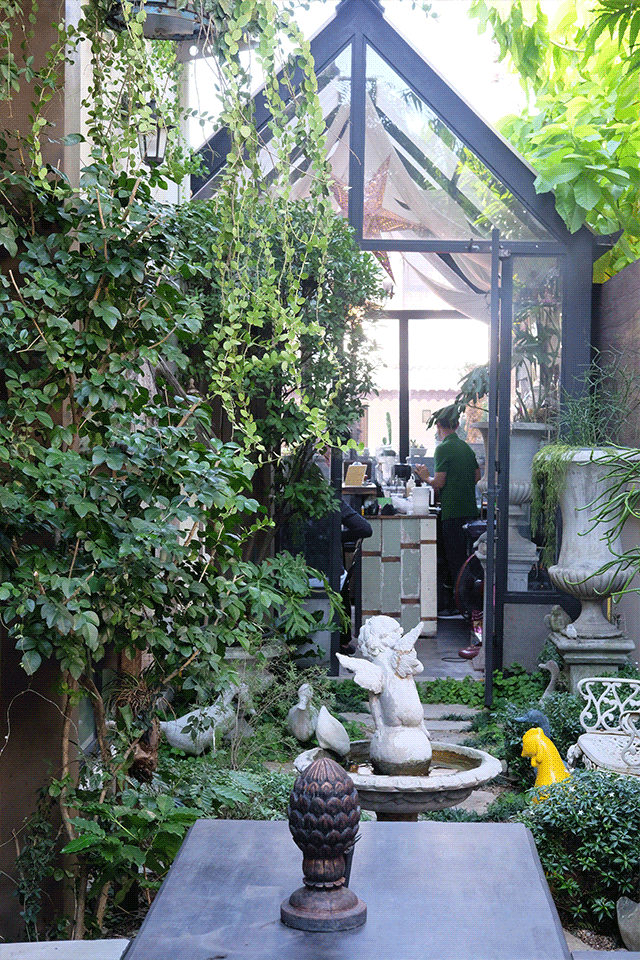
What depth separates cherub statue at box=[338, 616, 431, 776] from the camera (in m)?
3.62

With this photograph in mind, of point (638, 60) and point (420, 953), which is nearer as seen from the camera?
point (420, 953)

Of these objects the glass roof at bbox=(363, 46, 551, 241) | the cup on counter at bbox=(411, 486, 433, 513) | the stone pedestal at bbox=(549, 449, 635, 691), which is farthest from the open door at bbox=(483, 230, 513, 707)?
the cup on counter at bbox=(411, 486, 433, 513)

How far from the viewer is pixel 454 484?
872 centimetres

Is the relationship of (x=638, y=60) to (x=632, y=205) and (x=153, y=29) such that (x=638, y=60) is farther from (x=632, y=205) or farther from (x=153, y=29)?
(x=632, y=205)

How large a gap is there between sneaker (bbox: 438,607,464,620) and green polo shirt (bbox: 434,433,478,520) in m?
1.36

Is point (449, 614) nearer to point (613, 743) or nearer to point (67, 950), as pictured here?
point (613, 743)

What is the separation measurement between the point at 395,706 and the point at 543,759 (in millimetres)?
1055

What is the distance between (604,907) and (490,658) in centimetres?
278

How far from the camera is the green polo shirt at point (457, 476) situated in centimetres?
862

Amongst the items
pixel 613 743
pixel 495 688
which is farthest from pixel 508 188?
pixel 613 743

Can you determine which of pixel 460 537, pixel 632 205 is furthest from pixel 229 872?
pixel 460 537

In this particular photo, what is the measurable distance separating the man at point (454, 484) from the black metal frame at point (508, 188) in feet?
5.96

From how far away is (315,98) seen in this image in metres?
2.69

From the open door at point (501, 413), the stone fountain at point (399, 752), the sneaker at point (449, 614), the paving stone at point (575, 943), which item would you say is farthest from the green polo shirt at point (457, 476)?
the paving stone at point (575, 943)
